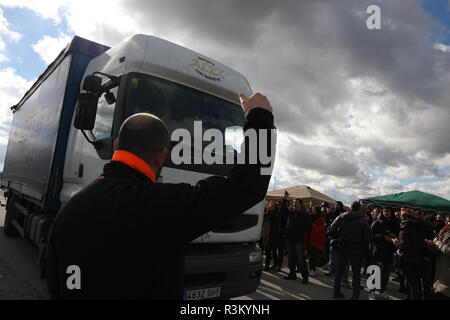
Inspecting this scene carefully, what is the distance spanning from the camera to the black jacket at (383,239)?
659cm

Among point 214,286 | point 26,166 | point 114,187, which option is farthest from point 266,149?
point 26,166

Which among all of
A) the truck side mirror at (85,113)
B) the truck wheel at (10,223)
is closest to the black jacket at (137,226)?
the truck side mirror at (85,113)

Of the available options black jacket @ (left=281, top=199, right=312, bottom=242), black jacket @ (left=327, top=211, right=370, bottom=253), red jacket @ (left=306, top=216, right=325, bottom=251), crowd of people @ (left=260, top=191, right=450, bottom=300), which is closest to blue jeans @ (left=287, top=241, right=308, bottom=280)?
crowd of people @ (left=260, top=191, right=450, bottom=300)

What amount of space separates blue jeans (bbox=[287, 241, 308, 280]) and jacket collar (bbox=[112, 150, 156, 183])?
6672 millimetres

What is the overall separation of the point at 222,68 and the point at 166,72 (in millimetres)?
1093

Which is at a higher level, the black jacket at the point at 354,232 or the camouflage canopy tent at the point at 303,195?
the camouflage canopy tent at the point at 303,195

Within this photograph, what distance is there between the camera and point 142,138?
128 centimetres

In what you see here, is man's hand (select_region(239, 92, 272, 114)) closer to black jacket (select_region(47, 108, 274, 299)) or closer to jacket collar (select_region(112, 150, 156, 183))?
black jacket (select_region(47, 108, 274, 299))

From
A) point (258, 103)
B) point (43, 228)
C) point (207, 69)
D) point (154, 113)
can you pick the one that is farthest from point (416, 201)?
point (258, 103)

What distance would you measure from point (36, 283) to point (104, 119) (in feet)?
10.7

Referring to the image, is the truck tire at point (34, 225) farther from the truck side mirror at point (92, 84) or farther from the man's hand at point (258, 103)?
the man's hand at point (258, 103)

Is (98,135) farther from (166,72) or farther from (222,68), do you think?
(222,68)

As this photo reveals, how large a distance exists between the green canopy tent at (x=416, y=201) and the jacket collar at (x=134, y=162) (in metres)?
14.1

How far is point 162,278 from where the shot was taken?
1184 millimetres
